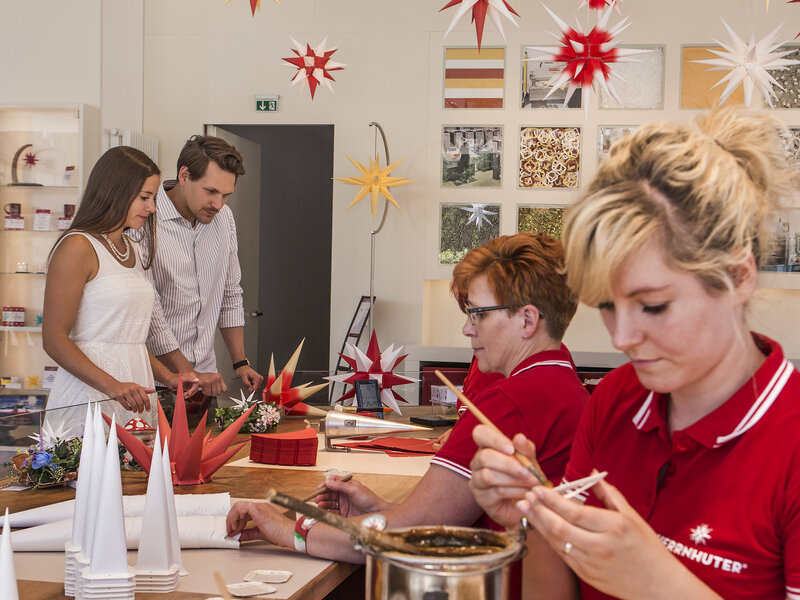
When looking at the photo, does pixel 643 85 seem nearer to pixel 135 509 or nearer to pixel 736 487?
pixel 135 509

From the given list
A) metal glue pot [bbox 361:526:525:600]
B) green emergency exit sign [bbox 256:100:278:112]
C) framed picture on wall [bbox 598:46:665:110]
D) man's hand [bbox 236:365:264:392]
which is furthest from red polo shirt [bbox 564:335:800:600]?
green emergency exit sign [bbox 256:100:278:112]

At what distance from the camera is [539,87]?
5.75m

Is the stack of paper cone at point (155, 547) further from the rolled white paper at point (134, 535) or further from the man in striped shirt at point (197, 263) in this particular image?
the man in striped shirt at point (197, 263)

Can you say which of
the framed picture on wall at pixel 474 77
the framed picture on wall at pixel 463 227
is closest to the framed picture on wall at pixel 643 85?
the framed picture on wall at pixel 474 77

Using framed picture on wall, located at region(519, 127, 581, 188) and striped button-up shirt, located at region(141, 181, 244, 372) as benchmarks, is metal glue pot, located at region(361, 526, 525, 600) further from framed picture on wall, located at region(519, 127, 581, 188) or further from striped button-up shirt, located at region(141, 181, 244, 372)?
framed picture on wall, located at region(519, 127, 581, 188)

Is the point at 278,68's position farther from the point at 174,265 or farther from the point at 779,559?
the point at 779,559

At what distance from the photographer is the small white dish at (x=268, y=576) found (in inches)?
56.7

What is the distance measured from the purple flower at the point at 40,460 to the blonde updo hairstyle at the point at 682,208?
1.41 m

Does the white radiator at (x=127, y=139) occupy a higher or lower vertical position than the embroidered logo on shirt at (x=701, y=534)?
higher

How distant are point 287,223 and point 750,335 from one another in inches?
264

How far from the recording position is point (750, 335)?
1.15 meters

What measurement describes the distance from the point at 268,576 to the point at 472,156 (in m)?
4.65

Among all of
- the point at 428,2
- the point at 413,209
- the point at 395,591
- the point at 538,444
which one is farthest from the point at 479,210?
the point at 395,591

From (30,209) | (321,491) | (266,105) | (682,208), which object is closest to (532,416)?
(321,491)
